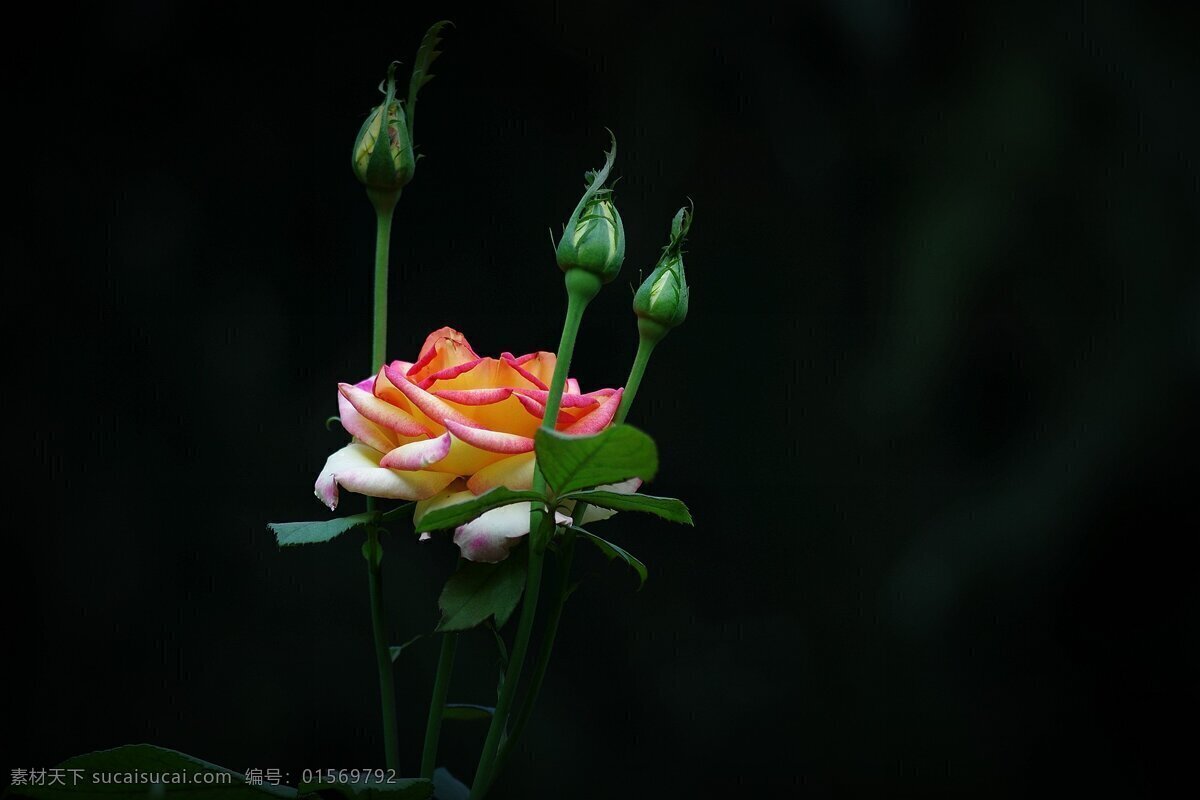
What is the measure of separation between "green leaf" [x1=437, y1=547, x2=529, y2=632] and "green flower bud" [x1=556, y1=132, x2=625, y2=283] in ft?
0.37

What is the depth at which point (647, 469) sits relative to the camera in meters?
0.42

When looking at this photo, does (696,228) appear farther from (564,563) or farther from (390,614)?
(564,563)

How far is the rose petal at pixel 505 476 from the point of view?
1.57 feet

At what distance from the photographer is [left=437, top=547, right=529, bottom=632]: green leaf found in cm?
47

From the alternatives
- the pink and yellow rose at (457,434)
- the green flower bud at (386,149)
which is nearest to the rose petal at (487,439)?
the pink and yellow rose at (457,434)

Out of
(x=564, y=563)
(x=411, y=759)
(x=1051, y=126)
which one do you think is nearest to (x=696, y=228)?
(x=1051, y=126)

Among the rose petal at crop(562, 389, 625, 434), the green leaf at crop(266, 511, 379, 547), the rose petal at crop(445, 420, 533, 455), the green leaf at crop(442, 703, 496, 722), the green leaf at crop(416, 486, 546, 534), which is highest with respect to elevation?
the rose petal at crop(562, 389, 625, 434)

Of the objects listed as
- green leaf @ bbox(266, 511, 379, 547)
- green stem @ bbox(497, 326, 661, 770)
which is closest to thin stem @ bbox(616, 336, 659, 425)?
green stem @ bbox(497, 326, 661, 770)

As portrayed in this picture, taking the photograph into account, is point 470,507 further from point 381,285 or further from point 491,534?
point 381,285

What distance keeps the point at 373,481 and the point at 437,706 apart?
114mm

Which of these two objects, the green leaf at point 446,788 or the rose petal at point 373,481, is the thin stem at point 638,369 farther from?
the green leaf at point 446,788

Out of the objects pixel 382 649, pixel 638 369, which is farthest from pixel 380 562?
pixel 638 369

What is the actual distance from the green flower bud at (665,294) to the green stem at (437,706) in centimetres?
15

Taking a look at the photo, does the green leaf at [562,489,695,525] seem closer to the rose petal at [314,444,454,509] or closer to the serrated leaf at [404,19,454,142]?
the rose petal at [314,444,454,509]
